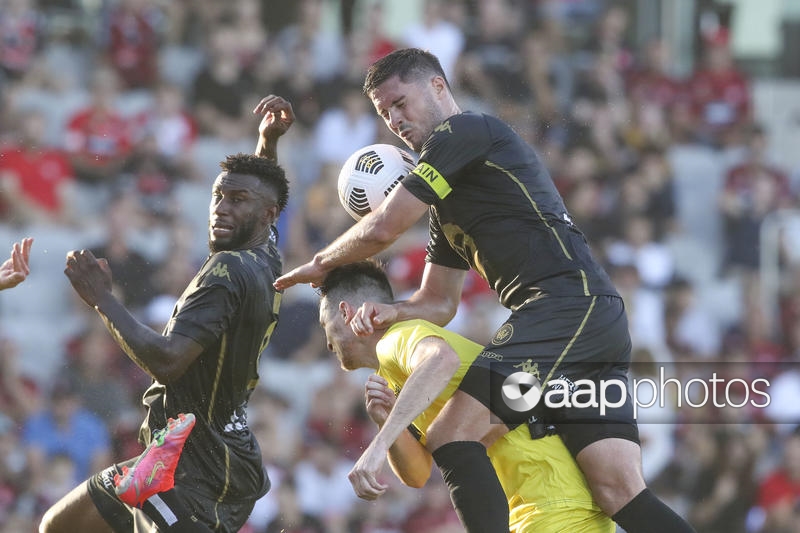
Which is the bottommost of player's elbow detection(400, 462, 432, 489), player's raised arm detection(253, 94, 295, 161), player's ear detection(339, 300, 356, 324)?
player's elbow detection(400, 462, 432, 489)

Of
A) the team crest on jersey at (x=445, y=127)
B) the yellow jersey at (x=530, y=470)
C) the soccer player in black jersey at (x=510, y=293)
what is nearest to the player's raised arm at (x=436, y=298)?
the soccer player in black jersey at (x=510, y=293)

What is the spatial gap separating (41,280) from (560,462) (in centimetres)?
712

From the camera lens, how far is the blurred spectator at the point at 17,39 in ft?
39.5

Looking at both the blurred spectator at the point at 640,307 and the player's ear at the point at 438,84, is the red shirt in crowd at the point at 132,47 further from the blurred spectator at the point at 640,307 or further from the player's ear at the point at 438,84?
the player's ear at the point at 438,84

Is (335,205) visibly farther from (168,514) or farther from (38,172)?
(168,514)

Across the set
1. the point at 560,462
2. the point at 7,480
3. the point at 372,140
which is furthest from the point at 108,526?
the point at 372,140

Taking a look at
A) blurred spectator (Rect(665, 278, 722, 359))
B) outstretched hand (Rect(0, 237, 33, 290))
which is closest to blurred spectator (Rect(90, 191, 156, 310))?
outstretched hand (Rect(0, 237, 33, 290))

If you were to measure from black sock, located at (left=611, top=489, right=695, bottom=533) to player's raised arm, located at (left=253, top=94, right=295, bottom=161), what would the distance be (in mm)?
2366

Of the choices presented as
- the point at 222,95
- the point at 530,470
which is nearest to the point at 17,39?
the point at 222,95

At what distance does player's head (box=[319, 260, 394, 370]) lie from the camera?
5715 mm

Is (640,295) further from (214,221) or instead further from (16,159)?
(214,221)

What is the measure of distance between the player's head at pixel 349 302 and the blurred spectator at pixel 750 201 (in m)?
8.29

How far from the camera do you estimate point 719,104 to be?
14539 millimetres

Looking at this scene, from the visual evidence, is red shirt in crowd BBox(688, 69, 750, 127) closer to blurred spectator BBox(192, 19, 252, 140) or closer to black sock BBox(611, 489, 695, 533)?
blurred spectator BBox(192, 19, 252, 140)
